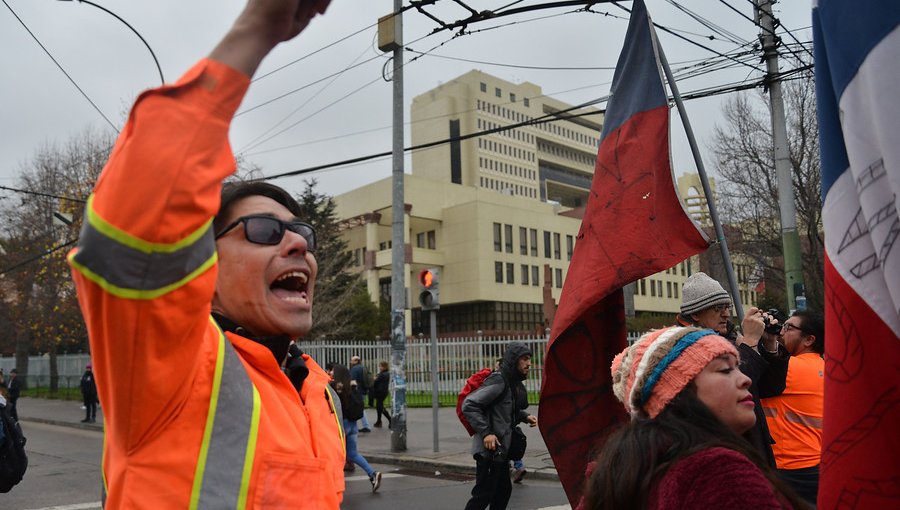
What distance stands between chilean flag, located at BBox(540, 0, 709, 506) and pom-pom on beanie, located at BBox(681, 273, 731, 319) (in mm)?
1240

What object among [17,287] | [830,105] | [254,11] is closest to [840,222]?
[830,105]

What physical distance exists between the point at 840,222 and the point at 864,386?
0.37 meters

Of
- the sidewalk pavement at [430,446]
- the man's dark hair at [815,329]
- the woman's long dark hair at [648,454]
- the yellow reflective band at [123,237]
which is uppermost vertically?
the yellow reflective band at [123,237]

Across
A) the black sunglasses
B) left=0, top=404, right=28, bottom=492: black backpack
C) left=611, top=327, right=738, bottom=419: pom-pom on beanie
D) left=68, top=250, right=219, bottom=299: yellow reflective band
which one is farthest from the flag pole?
left=0, top=404, right=28, bottom=492: black backpack

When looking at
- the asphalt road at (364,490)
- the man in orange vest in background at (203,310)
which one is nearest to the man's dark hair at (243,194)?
the man in orange vest in background at (203,310)

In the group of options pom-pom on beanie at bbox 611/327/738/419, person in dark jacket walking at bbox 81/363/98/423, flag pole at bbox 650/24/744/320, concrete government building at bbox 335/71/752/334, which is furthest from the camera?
concrete government building at bbox 335/71/752/334

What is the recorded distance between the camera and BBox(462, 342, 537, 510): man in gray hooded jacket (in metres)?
6.94

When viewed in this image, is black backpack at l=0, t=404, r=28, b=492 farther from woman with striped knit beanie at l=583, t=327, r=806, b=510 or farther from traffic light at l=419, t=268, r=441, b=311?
traffic light at l=419, t=268, r=441, b=311

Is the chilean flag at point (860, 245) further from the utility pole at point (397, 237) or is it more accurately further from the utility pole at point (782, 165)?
the utility pole at point (397, 237)

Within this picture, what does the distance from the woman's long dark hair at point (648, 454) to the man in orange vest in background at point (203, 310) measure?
0.77m

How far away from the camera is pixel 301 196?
39094mm

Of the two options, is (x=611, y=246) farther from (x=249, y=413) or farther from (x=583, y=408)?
(x=249, y=413)

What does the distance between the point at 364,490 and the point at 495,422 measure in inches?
140

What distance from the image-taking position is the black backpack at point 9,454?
15.7 ft
